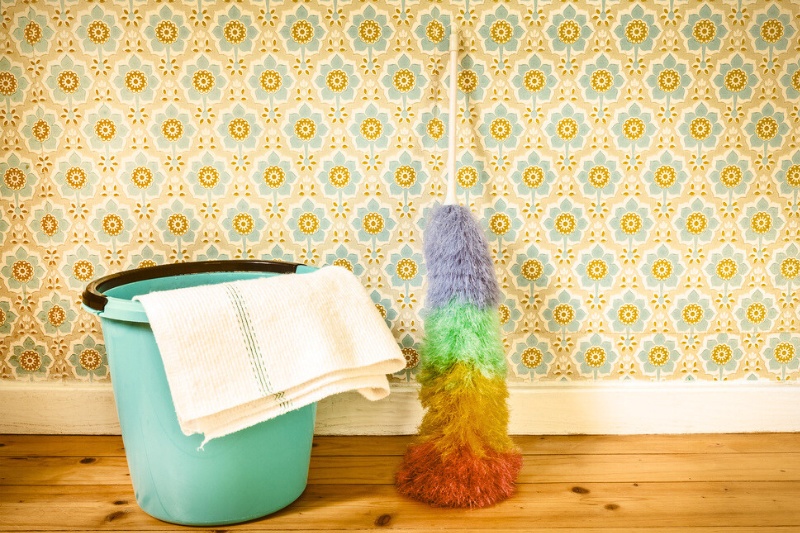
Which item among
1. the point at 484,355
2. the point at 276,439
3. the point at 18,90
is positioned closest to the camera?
the point at 276,439

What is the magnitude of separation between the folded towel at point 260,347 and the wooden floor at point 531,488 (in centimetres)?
27

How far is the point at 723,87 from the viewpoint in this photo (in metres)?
1.42

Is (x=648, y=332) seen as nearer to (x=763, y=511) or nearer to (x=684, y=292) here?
(x=684, y=292)

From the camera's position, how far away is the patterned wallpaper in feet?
4.55

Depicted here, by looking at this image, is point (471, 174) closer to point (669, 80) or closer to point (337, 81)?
point (337, 81)

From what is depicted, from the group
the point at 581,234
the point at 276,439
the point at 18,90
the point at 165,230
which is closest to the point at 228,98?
the point at 165,230

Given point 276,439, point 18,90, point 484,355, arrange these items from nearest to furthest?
point 276,439 < point 484,355 < point 18,90

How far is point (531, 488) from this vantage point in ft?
4.08

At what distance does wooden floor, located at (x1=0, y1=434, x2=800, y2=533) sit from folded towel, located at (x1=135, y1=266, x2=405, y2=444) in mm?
268

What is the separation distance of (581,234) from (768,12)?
0.67m

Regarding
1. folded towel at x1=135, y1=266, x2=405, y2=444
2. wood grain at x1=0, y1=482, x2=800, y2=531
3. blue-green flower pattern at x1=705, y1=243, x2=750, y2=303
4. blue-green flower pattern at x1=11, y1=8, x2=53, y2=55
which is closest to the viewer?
folded towel at x1=135, y1=266, x2=405, y2=444

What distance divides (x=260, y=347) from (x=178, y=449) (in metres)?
0.24

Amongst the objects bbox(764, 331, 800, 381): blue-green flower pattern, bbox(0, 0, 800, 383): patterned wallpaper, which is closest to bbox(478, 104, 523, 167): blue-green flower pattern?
bbox(0, 0, 800, 383): patterned wallpaper

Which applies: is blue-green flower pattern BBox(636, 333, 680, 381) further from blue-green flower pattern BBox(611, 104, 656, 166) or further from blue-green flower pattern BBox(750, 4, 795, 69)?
blue-green flower pattern BBox(750, 4, 795, 69)
